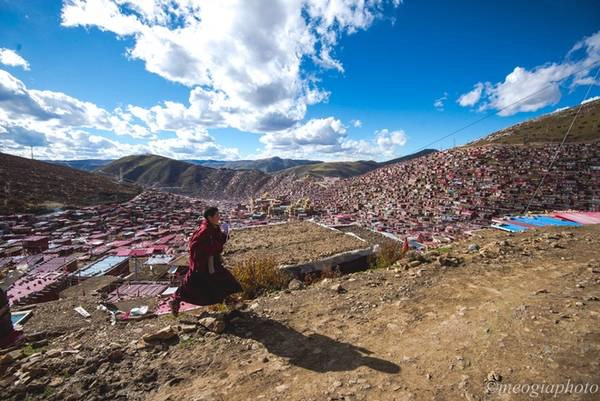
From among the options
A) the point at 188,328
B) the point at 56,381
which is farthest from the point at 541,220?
the point at 56,381

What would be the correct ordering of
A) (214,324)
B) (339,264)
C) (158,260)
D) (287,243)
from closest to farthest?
(214,324), (339,264), (158,260), (287,243)

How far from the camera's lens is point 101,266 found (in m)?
12.9

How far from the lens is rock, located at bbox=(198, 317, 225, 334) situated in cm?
375

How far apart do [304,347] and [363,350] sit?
71 centimetres

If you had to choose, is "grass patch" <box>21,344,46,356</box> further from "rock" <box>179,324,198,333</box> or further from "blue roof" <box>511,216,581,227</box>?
"blue roof" <box>511,216,581,227</box>

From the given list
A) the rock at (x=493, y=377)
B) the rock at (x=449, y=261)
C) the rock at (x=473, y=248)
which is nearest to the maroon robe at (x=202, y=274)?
the rock at (x=493, y=377)

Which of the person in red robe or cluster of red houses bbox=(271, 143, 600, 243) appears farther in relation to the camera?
cluster of red houses bbox=(271, 143, 600, 243)

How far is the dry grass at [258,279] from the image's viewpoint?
588cm

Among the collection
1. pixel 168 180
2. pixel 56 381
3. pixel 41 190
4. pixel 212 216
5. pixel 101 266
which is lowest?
pixel 101 266

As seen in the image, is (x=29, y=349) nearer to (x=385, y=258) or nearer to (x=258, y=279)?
(x=258, y=279)

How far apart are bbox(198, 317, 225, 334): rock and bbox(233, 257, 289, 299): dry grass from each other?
5.80ft

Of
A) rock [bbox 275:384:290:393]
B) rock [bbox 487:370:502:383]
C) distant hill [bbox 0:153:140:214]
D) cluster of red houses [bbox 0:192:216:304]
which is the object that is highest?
distant hill [bbox 0:153:140:214]

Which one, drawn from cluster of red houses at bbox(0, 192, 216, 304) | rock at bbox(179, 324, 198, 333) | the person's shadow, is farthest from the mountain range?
rock at bbox(179, 324, 198, 333)

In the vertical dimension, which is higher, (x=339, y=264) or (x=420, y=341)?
(x=420, y=341)
